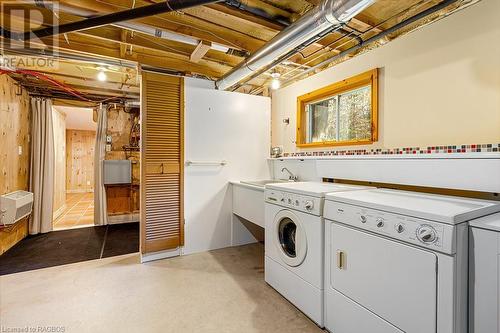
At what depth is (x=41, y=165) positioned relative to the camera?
360 cm

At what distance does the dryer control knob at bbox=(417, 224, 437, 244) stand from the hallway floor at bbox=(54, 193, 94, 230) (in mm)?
4750

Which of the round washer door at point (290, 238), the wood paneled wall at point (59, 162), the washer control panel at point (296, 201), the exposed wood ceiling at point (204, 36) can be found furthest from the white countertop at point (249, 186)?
the wood paneled wall at point (59, 162)

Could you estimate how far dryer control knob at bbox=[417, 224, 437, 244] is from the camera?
3.50 feet

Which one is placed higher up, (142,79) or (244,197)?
(142,79)

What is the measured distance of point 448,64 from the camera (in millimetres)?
1717

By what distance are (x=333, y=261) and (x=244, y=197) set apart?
1.48 meters

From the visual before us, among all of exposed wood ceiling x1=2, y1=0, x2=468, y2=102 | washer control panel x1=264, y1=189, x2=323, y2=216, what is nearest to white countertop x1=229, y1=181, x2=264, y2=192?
washer control panel x1=264, y1=189, x2=323, y2=216

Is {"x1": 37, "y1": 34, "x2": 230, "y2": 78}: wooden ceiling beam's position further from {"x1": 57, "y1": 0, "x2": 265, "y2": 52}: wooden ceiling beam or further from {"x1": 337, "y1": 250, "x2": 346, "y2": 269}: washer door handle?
{"x1": 337, "y1": 250, "x2": 346, "y2": 269}: washer door handle

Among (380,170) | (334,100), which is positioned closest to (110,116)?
(334,100)

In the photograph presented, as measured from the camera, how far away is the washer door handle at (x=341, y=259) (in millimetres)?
1464

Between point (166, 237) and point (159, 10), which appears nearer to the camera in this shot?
point (159, 10)

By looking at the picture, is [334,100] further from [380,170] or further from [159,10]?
[159,10]

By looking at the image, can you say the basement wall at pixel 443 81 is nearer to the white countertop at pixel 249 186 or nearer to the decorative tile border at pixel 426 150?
the decorative tile border at pixel 426 150

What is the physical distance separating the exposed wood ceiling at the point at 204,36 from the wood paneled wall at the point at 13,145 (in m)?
0.30
